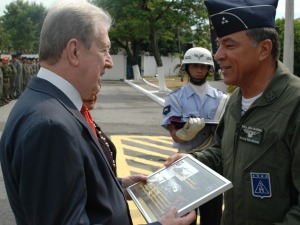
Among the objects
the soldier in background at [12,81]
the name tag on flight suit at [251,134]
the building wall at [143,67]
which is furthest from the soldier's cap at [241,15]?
the building wall at [143,67]

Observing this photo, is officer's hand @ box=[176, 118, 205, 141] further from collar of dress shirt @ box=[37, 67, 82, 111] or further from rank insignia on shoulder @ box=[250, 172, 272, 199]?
collar of dress shirt @ box=[37, 67, 82, 111]

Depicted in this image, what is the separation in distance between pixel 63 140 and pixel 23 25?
70.2m

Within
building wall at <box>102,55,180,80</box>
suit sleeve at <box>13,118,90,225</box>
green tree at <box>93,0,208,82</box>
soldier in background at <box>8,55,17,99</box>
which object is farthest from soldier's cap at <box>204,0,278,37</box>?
building wall at <box>102,55,180,80</box>

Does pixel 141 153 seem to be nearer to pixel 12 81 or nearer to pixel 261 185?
pixel 261 185

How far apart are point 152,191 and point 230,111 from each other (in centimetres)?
61

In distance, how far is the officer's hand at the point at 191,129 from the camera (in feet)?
12.6

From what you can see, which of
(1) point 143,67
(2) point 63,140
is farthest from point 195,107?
(1) point 143,67

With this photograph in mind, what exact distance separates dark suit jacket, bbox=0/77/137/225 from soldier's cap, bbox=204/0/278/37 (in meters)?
0.93

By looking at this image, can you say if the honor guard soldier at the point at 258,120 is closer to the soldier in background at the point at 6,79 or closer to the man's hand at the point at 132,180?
the man's hand at the point at 132,180

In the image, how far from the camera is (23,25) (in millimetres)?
67312

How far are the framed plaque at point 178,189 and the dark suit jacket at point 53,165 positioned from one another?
0.99 ft

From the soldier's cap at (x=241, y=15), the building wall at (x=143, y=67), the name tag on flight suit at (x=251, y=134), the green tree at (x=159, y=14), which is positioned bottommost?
the building wall at (x=143, y=67)

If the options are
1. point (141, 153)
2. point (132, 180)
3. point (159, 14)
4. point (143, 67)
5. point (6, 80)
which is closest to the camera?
point (132, 180)

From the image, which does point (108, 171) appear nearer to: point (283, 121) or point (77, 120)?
point (77, 120)
